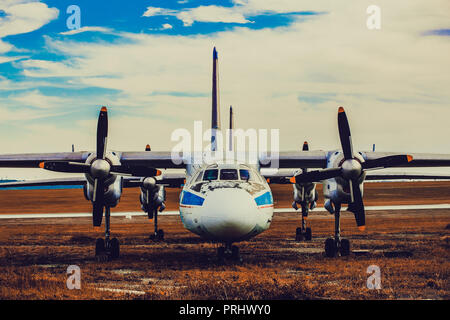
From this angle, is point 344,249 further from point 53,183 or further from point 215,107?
point 53,183

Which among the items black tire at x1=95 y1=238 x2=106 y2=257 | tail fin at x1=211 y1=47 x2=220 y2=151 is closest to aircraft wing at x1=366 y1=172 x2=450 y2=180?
tail fin at x1=211 y1=47 x2=220 y2=151

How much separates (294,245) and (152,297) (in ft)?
33.4

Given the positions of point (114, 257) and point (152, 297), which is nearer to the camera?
point (152, 297)

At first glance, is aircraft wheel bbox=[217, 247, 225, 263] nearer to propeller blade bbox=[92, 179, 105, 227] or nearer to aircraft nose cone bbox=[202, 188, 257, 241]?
aircraft nose cone bbox=[202, 188, 257, 241]

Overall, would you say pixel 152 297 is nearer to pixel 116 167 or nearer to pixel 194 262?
pixel 194 262

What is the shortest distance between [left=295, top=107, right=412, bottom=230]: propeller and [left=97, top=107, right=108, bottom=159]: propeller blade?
21.9 feet

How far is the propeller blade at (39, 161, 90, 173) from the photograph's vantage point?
13922 millimetres

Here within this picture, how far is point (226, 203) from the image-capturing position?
1116cm

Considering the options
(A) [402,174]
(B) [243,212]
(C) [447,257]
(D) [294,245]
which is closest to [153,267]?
→ (B) [243,212]

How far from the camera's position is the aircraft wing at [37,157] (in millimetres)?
16828

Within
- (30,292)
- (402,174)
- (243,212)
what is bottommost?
(30,292)

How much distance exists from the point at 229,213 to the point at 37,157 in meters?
9.59
